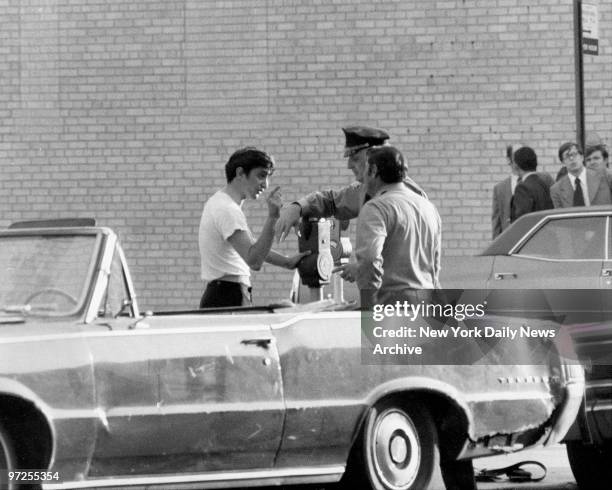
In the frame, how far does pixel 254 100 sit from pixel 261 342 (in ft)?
30.1

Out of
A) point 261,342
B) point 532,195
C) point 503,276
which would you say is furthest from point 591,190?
point 261,342

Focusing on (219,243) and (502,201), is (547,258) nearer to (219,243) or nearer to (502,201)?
(502,201)

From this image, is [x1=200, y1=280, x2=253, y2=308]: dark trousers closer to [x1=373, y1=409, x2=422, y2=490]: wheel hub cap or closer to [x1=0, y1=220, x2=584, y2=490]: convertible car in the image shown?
[x1=0, y1=220, x2=584, y2=490]: convertible car

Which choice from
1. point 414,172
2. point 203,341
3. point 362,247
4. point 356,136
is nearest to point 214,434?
point 203,341

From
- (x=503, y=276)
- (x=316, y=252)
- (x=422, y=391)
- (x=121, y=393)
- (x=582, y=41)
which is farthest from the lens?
(x=582, y=41)

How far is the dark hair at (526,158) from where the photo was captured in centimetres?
1348

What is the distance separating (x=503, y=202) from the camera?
45.5 feet

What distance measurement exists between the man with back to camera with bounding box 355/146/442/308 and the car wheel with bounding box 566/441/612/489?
1.23 m

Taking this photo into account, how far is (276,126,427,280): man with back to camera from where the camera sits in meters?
8.19

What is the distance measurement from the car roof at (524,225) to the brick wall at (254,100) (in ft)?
10.9

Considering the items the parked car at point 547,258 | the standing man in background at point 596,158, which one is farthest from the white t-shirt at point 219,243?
the standing man in background at point 596,158

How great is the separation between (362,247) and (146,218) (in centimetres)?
869

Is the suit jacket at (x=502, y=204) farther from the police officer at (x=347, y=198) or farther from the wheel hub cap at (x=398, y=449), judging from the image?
the wheel hub cap at (x=398, y=449)

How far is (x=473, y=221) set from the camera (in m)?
15.5
